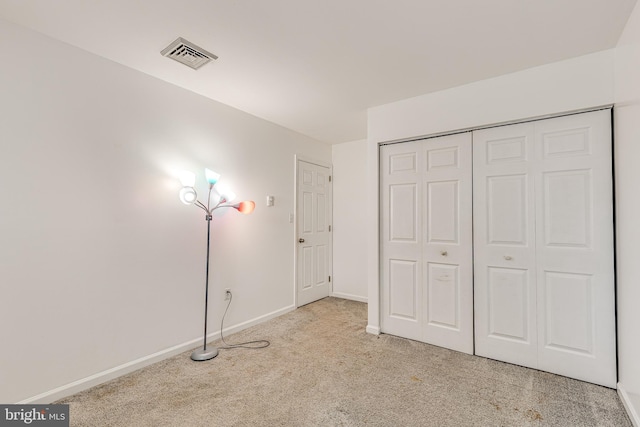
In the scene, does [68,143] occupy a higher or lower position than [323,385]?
higher

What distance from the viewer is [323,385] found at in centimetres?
216

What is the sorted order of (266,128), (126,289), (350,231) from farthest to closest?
(350,231), (266,128), (126,289)

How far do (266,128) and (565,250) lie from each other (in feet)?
10.5

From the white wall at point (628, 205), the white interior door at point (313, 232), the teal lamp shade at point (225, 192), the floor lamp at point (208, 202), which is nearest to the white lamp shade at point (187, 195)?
the floor lamp at point (208, 202)

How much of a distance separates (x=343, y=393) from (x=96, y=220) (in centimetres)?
221

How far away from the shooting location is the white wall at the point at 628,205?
1.70m

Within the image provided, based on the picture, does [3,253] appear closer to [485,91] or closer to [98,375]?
[98,375]

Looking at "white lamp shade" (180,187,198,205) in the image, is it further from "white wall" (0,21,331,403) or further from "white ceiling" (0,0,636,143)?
"white ceiling" (0,0,636,143)

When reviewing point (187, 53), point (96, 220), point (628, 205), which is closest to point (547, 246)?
point (628, 205)

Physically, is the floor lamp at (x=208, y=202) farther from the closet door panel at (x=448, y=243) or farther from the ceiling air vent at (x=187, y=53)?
the closet door panel at (x=448, y=243)

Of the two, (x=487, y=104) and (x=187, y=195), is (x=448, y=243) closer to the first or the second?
(x=487, y=104)

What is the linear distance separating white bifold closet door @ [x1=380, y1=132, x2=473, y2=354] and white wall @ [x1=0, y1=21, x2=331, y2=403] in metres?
1.68

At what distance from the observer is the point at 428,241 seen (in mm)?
2916

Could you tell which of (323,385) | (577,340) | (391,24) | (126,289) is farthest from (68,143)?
(577,340)
